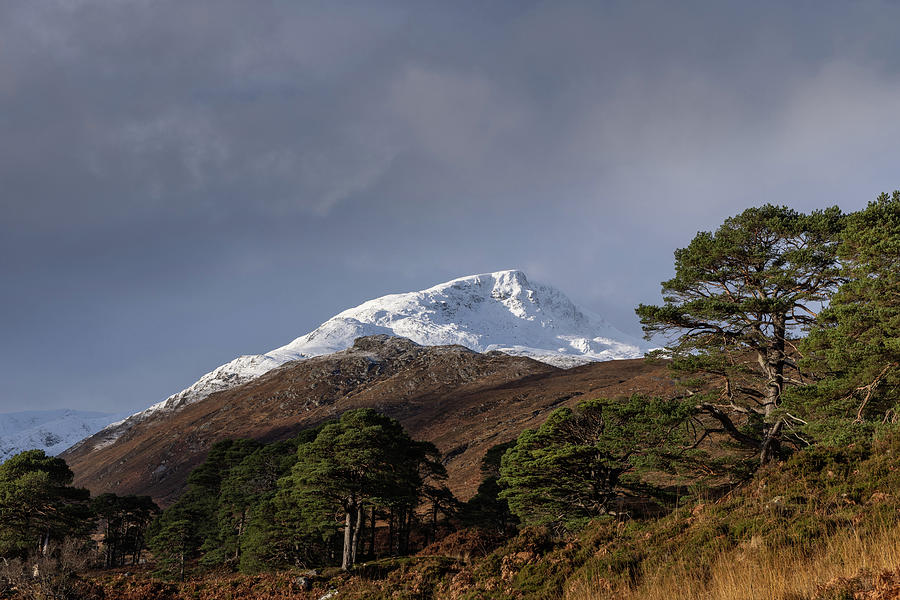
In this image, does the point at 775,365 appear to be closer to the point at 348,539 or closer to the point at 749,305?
the point at 749,305

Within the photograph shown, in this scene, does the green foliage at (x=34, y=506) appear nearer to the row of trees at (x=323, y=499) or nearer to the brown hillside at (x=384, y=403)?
the row of trees at (x=323, y=499)

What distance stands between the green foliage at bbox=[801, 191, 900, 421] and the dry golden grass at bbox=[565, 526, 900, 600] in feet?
19.9

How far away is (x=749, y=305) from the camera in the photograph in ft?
54.0

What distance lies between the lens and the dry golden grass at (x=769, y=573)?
6.42 m

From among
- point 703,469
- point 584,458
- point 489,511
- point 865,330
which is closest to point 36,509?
point 489,511

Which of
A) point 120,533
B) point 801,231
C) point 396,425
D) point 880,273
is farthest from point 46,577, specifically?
point 120,533

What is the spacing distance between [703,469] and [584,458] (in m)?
4.87

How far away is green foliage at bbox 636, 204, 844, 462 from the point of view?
647 inches

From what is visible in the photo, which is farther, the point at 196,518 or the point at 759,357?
the point at 196,518

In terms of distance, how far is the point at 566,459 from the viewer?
20.1 m

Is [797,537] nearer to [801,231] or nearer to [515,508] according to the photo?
[801,231]

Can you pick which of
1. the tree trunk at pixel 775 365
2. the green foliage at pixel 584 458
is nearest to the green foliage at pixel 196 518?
the green foliage at pixel 584 458

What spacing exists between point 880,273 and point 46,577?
27.8 metres

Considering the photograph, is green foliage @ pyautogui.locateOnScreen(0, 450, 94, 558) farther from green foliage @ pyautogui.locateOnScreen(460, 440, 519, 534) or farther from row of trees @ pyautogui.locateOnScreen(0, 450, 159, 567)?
green foliage @ pyautogui.locateOnScreen(460, 440, 519, 534)
